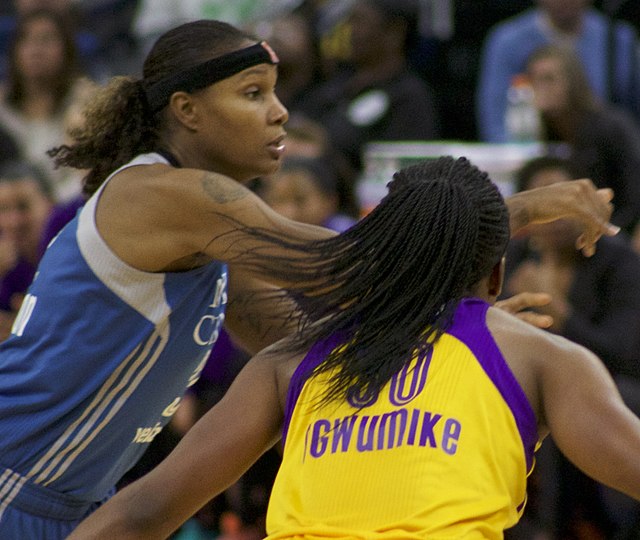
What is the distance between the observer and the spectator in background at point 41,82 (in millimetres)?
7172

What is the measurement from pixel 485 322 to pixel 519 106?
4659mm

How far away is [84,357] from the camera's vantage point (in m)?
3.15

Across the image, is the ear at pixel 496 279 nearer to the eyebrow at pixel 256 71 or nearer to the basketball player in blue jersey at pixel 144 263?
the basketball player in blue jersey at pixel 144 263

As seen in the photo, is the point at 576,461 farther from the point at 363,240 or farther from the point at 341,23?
the point at 341,23

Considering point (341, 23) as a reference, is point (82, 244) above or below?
above

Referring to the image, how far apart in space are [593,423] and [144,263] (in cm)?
122

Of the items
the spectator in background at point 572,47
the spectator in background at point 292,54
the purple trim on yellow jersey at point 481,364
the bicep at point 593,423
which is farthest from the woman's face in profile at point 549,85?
the bicep at point 593,423

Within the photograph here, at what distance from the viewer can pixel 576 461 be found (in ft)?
7.94

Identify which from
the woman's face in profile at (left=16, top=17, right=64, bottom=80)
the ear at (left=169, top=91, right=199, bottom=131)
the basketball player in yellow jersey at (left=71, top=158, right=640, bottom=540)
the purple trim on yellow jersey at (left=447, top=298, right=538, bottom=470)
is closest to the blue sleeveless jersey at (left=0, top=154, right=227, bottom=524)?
the ear at (left=169, top=91, right=199, bottom=131)

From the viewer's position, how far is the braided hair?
2.49 m

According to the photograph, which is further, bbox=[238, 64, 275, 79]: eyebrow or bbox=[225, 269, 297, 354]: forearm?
bbox=[225, 269, 297, 354]: forearm

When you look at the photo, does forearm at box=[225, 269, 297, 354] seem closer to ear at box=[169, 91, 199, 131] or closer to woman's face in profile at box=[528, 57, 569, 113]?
ear at box=[169, 91, 199, 131]

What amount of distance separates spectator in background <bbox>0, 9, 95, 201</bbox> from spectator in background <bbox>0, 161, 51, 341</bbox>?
862 millimetres

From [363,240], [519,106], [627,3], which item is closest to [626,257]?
[519,106]
